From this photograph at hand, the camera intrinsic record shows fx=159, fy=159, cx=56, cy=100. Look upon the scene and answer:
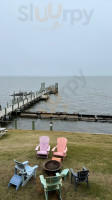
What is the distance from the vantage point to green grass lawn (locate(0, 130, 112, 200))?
541cm

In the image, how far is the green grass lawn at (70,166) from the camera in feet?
17.7

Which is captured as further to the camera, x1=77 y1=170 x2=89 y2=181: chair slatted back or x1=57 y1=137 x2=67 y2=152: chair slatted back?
x1=57 y1=137 x2=67 y2=152: chair slatted back

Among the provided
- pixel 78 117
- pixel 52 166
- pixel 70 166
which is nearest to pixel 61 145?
pixel 70 166

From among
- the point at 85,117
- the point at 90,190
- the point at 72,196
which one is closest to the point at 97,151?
the point at 90,190

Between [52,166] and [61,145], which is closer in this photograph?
[52,166]

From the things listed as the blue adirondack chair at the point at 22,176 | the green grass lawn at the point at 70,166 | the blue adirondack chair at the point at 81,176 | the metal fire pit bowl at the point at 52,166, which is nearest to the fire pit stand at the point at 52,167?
the metal fire pit bowl at the point at 52,166

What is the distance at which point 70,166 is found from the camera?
7.00 m

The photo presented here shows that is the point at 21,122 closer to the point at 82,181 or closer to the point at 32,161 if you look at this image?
the point at 32,161

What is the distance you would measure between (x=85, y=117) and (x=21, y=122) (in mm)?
9579

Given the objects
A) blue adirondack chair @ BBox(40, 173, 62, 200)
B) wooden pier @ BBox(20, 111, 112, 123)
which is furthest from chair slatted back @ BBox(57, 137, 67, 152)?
wooden pier @ BBox(20, 111, 112, 123)

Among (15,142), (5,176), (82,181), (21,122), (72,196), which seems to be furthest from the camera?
(21,122)

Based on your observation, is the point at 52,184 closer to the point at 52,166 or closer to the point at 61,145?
the point at 52,166

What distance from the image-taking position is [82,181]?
224 inches

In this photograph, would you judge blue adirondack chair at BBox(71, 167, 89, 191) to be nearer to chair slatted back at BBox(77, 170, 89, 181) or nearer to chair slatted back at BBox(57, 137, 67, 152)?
chair slatted back at BBox(77, 170, 89, 181)
